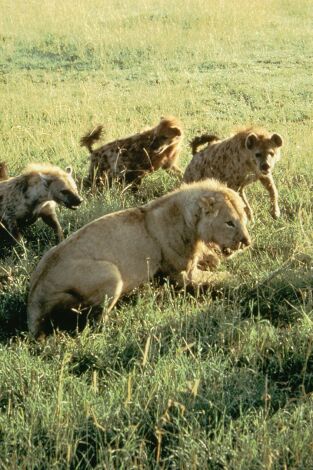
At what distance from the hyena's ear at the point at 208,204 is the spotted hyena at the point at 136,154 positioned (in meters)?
2.51

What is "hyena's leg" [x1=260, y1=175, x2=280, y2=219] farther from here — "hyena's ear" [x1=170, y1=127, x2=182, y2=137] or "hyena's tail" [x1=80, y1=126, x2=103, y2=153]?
"hyena's tail" [x1=80, y1=126, x2=103, y2=153]

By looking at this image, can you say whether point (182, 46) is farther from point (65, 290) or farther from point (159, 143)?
point (65, 290)

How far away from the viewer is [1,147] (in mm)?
8445

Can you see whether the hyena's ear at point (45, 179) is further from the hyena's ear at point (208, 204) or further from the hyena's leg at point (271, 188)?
the hyena's ear at point (208, 204)

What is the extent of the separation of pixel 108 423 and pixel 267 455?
730 millimetres

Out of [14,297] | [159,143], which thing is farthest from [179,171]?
[14,297]

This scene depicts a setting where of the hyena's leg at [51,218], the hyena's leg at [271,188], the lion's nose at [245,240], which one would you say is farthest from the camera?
the hyena's leg at [271,188]

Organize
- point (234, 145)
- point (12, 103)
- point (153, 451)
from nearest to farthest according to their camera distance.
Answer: point (153, 451) → point (234, 145) → point (12, 103)

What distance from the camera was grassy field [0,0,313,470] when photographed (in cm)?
312

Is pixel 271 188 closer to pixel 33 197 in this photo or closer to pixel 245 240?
pixel 245 240

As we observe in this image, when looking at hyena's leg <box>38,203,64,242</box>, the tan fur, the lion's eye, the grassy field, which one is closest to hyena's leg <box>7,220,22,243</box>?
the grassy field

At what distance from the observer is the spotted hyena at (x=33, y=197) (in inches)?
249

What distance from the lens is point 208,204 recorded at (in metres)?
4.87

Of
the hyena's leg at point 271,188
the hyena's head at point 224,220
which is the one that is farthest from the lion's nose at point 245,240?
the hyena's leg at point 271,188
